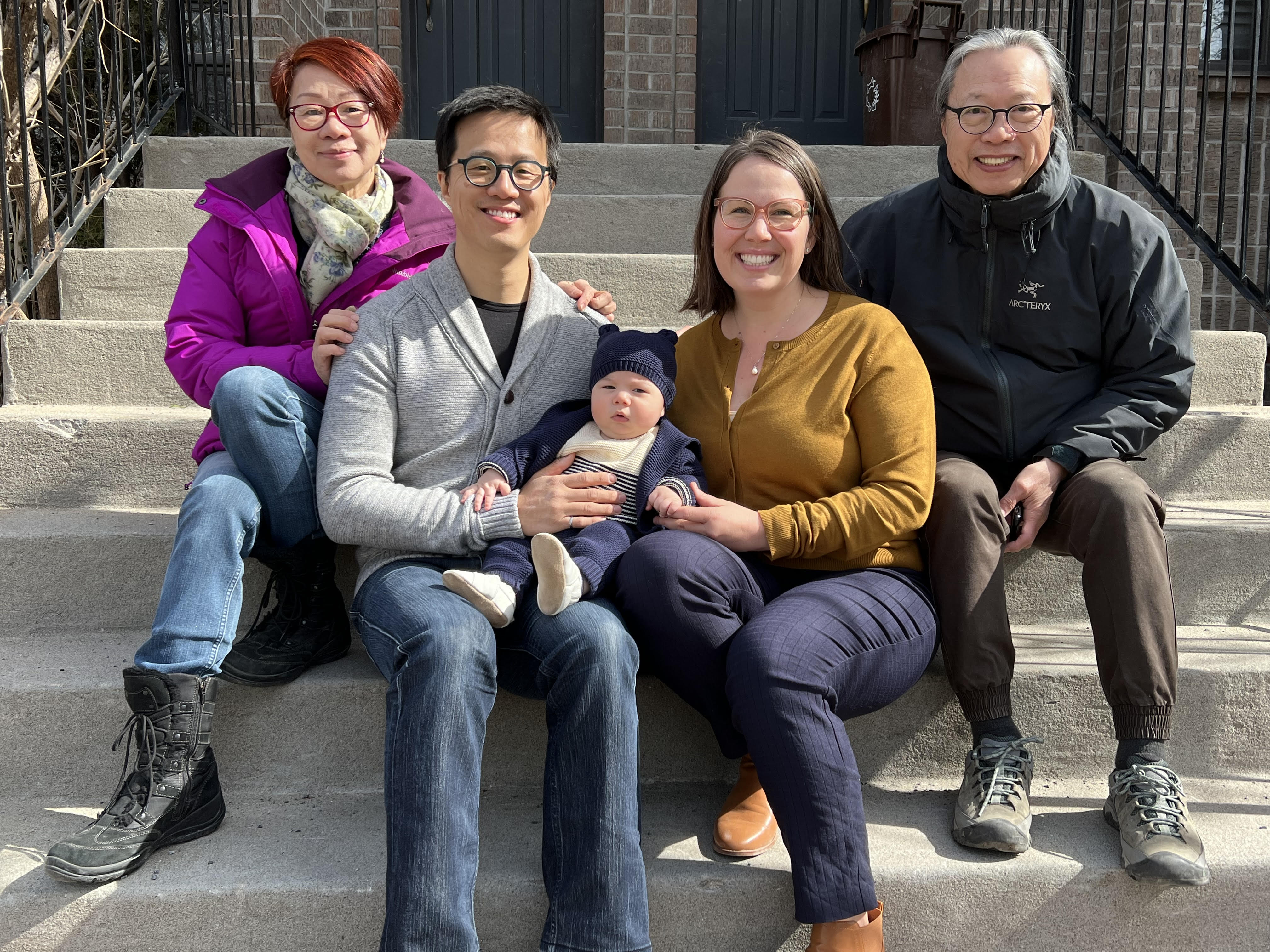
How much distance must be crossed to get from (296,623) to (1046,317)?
1612 mm

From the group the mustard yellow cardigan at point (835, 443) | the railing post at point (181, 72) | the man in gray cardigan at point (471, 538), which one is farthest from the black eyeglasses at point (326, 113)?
the railing post at point (181, 72)

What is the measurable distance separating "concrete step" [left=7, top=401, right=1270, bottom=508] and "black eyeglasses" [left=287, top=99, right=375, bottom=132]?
799 mm

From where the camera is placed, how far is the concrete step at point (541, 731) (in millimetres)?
1970

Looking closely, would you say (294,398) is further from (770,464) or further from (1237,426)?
(1237,426)

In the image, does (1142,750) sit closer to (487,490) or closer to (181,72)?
(487,490)

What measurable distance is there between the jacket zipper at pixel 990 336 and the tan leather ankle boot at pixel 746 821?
0.84 m

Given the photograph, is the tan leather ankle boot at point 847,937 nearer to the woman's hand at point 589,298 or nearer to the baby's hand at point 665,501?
the baby's hand at point 665,501

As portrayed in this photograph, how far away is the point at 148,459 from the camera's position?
2.55 meters

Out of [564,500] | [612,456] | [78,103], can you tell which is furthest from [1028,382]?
[78,103]

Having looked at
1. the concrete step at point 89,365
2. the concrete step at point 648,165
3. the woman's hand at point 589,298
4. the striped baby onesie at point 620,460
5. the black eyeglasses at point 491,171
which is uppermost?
the concrete step at point 648,165

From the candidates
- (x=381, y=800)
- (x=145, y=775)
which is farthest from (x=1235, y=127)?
(x=145, y=775)

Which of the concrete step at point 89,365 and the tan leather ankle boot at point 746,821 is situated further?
the concrete step at point 89,365

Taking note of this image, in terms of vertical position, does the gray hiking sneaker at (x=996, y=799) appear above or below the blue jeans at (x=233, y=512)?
below

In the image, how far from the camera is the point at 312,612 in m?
2.09
